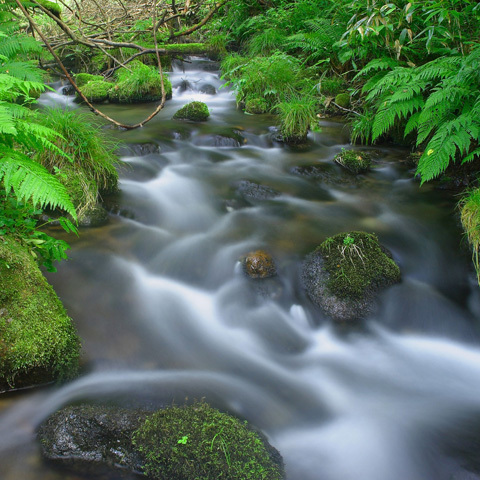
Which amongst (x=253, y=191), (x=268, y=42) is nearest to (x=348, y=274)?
(x=253, y=191)

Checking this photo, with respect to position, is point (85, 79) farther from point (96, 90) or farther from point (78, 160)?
point (78, 160)

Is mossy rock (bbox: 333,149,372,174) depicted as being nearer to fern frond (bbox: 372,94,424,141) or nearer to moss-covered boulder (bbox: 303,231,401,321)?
fern frond (bbox: 372,94,424,141)

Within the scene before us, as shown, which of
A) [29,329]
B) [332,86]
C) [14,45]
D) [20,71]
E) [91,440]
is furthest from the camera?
[332,86]

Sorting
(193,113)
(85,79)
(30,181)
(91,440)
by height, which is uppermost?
(85,79)

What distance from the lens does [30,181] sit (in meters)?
1.85

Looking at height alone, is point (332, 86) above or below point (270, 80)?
below

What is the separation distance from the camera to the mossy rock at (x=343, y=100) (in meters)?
7.41

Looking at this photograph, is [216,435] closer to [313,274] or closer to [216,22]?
[313,274]

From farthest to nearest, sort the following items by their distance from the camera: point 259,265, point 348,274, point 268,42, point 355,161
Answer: point 268,42
point 355,161
point 259,265
point 348,274

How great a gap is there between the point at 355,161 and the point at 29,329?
15.1ft

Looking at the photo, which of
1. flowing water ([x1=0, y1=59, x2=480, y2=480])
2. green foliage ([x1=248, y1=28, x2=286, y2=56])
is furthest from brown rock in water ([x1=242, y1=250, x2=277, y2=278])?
green foliage ([x1=248, y1=28, x2=286, y2=56])

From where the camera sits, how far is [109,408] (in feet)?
7.47

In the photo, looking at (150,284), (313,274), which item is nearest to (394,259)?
(313,274)

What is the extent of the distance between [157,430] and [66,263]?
6.20 feet
